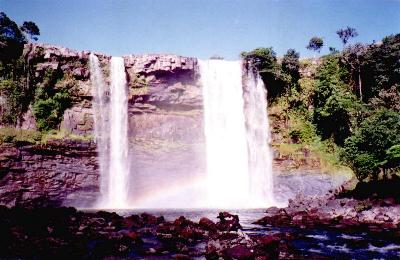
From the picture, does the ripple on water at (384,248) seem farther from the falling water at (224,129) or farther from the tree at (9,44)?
the tree at (9,44)

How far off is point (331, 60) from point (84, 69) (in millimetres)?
28631

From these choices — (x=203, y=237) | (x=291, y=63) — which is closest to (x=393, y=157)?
(x=203, y=237)

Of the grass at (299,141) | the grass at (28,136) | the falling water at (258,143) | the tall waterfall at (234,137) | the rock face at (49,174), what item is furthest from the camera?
the tall waterfall at (234,137)

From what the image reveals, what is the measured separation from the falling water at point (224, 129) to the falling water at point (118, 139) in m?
8.60

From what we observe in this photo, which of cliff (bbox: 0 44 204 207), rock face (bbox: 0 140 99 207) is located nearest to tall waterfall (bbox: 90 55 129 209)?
cliff (bbox: 0 44 204 207)

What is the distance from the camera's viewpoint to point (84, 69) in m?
41.2

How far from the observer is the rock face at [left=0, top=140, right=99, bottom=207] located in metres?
34.4

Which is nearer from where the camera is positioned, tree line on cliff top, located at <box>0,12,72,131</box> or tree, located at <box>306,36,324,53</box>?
tree line on cliff top, located at <box>0,12,72,131</box>

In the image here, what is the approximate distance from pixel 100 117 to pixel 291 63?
2327 centimetres

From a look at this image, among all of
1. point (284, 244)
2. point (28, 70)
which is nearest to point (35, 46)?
point (28, 70)

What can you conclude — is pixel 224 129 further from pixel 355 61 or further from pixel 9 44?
pixel 9 44

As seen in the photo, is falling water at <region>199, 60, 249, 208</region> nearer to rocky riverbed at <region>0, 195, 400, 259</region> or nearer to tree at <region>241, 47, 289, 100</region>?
tree at <region>241, 47, 289, 100</region>

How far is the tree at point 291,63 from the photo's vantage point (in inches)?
1902

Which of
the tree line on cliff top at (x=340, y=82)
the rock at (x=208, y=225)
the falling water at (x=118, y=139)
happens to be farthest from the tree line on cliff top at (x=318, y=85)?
the rock at (x=208, y=225)
